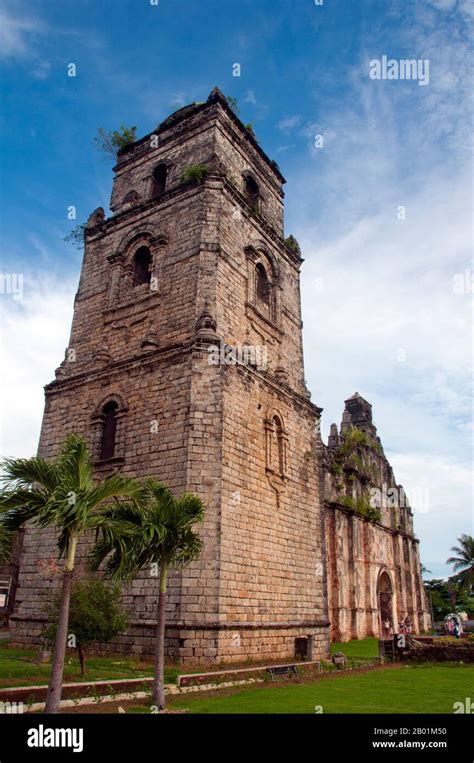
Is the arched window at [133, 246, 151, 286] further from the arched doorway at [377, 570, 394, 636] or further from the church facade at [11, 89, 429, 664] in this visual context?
the arched doorway at [377, 570, 394, 636]

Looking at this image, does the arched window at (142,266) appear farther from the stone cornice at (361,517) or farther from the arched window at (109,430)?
the stone cornice at (361,517)

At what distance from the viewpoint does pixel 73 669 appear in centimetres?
1092

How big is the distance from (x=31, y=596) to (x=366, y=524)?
18785 millimetres

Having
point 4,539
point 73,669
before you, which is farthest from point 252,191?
point 73,669

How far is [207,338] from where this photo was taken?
14.6 metres

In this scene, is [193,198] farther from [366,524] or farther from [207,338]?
[366,524]

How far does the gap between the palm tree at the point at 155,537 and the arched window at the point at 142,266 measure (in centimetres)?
1038

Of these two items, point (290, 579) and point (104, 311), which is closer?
point (290, 579)

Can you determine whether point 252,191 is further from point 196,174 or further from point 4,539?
point 4,539

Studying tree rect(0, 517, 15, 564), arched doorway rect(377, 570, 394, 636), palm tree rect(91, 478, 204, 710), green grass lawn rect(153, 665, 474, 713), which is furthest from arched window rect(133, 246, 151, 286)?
arched doorway rect(377, 570, 394, 636)

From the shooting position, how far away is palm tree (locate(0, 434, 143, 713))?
7441 mm

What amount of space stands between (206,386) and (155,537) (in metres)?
5.85

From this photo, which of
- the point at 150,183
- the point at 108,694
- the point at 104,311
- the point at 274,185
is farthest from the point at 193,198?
the point at 108,694

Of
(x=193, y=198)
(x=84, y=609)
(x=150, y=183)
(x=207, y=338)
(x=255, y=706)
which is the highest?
(x=150, y=183)
